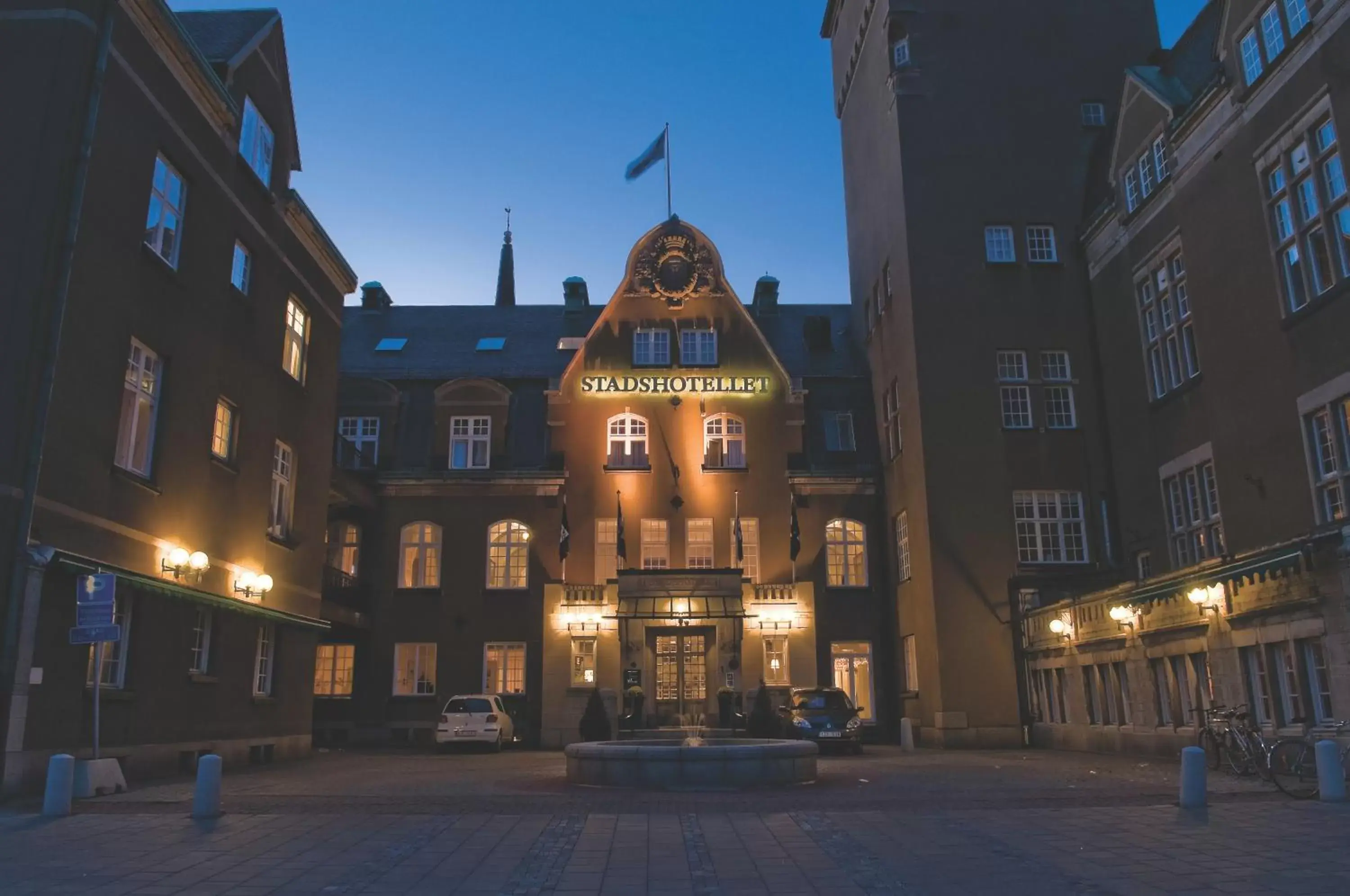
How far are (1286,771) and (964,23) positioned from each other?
25.3 metres

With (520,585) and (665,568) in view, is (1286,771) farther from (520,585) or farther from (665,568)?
(520,585)

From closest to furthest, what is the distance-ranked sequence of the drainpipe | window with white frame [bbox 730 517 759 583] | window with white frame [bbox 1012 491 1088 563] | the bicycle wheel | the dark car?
the bicycle wheel < the drainpipe < the dark car < window with white frame [bbox 1012 491 1088 563] < window with white frame [bbox 730 517 759 583]

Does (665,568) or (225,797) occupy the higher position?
(665,568)

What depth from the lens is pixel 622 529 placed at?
113 ft

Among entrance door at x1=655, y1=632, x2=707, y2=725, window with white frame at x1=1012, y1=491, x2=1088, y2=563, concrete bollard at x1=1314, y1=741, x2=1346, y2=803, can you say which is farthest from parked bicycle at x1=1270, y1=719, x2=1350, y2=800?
entrance door at x1=655, y1=632, x2=707, y2=725

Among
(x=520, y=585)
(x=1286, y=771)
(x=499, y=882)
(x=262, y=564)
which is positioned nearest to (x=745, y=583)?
(x=520, y=585)

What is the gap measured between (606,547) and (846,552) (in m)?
8.27

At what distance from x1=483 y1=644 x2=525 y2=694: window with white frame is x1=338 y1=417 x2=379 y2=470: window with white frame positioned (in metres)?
7.98

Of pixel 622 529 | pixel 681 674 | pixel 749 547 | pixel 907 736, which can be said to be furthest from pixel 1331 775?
pixel 622 529

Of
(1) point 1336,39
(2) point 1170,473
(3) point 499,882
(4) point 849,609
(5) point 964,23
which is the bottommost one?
(3) point 499,882

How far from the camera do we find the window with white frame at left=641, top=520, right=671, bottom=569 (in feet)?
117

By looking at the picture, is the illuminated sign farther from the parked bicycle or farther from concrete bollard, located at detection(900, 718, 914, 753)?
the parked bicycle

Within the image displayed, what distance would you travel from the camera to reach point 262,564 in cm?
2503

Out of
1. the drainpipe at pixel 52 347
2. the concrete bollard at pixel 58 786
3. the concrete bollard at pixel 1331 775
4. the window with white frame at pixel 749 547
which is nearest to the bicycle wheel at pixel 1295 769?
the concrete bollard at pixel 1331 775
